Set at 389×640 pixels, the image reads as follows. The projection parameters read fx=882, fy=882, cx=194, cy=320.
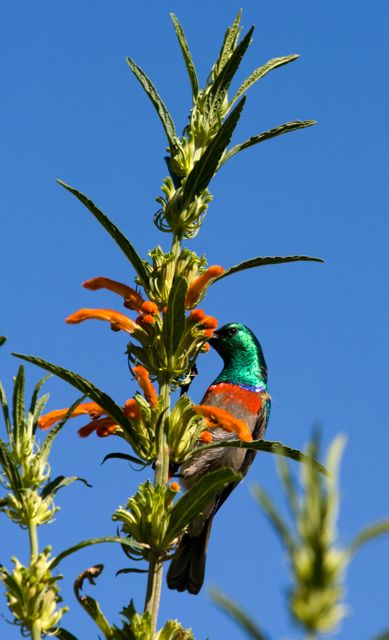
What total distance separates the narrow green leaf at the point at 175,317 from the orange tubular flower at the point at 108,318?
1.08 ft

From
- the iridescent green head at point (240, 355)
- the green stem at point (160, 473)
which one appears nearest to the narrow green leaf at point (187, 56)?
the green stem at point (160, 473)

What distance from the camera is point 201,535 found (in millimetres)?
7883

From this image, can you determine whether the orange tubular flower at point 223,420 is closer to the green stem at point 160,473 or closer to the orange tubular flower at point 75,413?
the green stem at point 160,473

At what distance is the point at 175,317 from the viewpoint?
9.77 ft

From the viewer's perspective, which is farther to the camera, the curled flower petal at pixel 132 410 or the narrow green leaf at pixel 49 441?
the curled flower petal at pixel 132 410

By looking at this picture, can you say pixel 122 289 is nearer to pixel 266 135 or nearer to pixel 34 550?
pixel 266 135

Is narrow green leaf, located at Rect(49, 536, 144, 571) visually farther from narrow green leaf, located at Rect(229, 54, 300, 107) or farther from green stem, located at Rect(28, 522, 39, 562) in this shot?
narrow green leaf, located at Rect(229, 54, 300, 107)

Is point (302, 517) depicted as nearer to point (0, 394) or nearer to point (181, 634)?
point (0, 394)

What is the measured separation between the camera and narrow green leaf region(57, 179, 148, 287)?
3.15m

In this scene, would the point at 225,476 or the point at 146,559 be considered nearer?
the point at 225,476

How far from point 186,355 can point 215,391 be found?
5.91m

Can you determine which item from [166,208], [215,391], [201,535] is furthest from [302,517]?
[215,391]

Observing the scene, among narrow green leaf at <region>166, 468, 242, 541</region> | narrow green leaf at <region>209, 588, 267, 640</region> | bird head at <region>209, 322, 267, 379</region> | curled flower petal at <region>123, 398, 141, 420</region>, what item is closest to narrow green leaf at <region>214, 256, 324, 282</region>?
curled flower petal at <region>123, 398, 141, 420</region>

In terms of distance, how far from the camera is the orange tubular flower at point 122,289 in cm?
346
